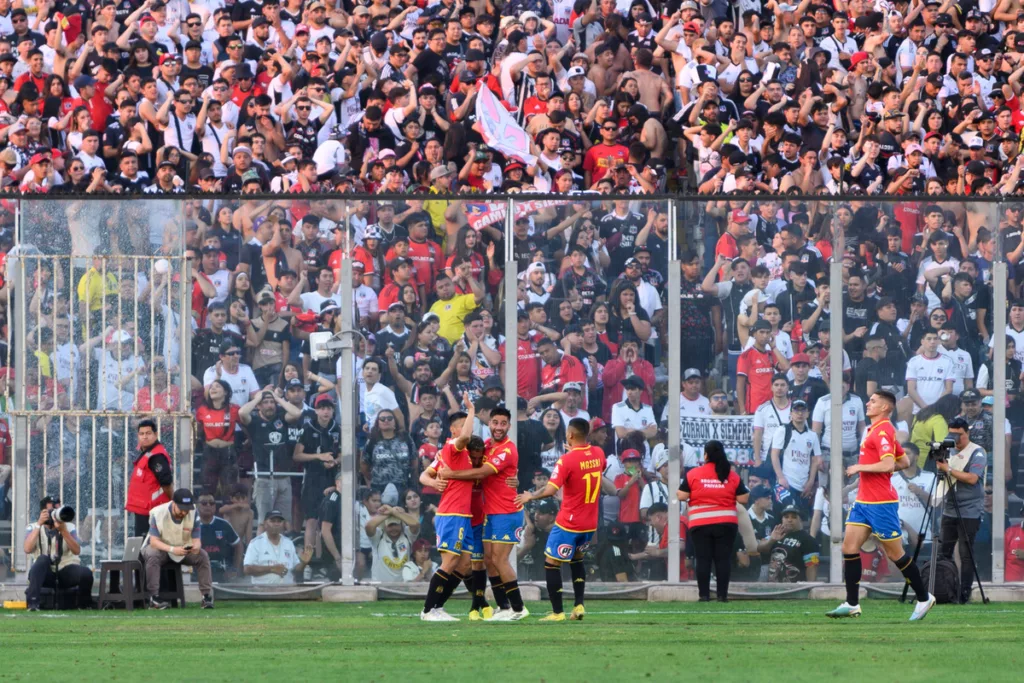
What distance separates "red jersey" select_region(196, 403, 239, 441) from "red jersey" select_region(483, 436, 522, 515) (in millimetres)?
4158

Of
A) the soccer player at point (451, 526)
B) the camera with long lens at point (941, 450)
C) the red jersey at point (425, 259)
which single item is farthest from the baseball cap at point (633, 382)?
the soccer player at point (451, 526)

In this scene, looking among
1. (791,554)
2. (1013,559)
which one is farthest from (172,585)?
(1013,559)

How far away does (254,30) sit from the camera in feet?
71.3

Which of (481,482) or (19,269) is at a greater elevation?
(19,269)

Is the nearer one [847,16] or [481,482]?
[481,482]

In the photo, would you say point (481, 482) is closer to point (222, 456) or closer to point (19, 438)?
point (222, 456)

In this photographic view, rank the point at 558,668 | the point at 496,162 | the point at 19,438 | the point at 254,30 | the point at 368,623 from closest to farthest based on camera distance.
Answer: the point at 558,668 < the point at 368,623 < the point at 19,438 < the point at 496,162 < the point at 254,30

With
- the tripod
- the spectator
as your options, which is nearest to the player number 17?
the tripod

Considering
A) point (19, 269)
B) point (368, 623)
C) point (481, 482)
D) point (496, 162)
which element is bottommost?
point (368, 623)

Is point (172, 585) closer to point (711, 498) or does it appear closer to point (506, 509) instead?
point (506, 509)

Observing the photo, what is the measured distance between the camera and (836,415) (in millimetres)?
18234

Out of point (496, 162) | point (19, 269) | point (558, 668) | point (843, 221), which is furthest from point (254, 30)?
point (558, 668)

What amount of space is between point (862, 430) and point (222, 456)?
6.84 metres

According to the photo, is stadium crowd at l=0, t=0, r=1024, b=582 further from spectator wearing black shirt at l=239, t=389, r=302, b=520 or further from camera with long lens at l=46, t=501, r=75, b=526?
camera with long lens at l=46, t=501, r=75, b=526
